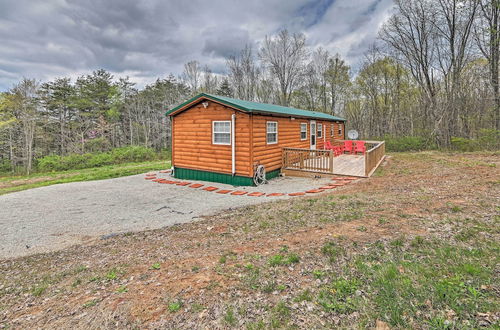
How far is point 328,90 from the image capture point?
25.6m

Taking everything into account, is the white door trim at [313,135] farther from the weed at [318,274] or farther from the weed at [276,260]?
the weed at [318,274]

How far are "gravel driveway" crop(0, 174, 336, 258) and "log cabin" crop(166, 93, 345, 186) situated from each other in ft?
2.42

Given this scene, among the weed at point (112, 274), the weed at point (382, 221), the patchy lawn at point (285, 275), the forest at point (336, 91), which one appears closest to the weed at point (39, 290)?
the patchy lawn at point (285, 275)

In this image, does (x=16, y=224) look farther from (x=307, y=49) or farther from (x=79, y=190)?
(x=307, y=49)

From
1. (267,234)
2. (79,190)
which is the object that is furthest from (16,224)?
(267,234)

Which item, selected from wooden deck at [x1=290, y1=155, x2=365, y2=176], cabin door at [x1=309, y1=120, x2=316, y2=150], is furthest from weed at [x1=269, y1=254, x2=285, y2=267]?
cabin door at [x1=309, y1=120, x2=316, y2=150]

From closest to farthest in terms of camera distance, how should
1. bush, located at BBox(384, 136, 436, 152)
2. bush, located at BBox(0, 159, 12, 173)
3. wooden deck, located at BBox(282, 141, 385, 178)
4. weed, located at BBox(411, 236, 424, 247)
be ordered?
weed, located at BBox(411, 236, 424, 247)
wooden deck, located at BBox(282, 141, 385, 178)
bush, located at BBox(384, 136, 436, 152)
bush, located at BBox(0, 159, 12, 173)

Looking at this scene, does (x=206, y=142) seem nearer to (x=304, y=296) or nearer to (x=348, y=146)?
(x=304, y=296)

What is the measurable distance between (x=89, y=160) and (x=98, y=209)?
14262 millimetres

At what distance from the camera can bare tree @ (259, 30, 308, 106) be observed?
24.9 metres

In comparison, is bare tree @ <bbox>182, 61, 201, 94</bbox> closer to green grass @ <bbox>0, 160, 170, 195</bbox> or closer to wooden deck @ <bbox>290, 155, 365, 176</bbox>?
green grass @ <bbox>0, 160, 170, 195</bbox>

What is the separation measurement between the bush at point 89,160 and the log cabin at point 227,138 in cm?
1083

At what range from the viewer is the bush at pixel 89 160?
1678 centimetres

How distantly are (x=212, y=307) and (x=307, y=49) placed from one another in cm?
2743
